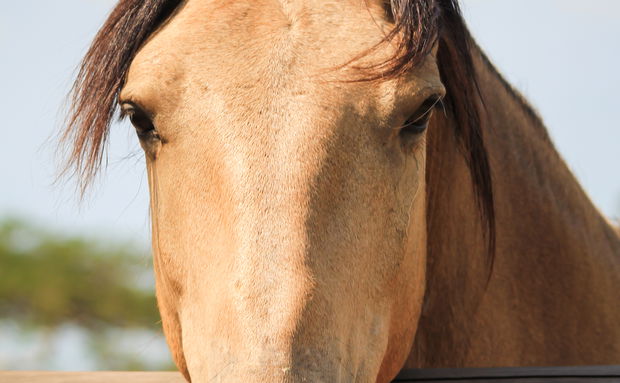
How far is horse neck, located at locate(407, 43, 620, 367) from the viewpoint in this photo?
8.96 ft

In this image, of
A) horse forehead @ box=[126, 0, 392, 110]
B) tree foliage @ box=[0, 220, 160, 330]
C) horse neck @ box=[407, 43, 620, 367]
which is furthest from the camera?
tree foliage @ box=[0, 220, 160, 330]

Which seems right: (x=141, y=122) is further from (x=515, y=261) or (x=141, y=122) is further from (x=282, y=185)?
(x=515, y=261)

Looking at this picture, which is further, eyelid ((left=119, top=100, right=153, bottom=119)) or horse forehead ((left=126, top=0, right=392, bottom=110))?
eyelid ((left=119, top=100, right=153, bottom=119))

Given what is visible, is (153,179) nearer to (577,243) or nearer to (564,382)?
(564,382)

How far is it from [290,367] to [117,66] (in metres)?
1.14

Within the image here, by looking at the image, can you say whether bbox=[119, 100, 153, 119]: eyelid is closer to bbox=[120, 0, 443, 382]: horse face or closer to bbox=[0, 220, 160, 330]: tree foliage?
bbox=[120, 0, 443, 382]: horse face

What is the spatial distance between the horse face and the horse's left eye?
0.02 m

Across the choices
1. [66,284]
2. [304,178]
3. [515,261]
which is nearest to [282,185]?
[304,178]

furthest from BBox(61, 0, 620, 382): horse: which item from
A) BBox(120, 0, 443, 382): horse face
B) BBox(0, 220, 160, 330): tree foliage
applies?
BBox(0, 220, 160, 330): tree foliage

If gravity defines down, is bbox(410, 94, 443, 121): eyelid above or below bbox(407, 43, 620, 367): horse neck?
above

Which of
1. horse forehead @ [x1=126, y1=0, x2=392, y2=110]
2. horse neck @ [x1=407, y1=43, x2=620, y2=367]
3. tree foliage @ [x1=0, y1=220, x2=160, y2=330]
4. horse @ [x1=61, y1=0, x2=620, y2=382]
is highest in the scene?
horse forehead @ [x1=126, y1=0, x2=392, y2=110]

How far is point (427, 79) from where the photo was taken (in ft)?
6.82

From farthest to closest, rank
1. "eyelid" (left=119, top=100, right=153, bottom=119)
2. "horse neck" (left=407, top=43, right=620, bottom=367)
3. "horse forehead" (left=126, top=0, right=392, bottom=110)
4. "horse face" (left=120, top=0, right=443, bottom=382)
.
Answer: "horse neck" (left=407, top=43, right=620, bottom=367)
"eyelid" (left=119, top=100, right=153, bottom=119)
"horse forehead" (left=126, top=0, right=392, bottom=110)
"horse face" (left=120, top=0, right=443, bottom=382)

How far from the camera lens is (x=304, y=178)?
1773 mm
